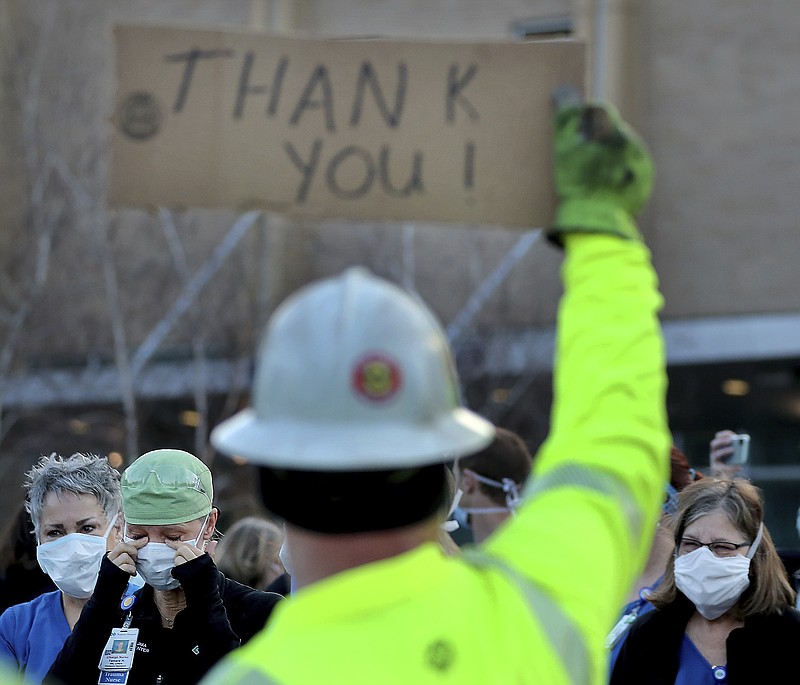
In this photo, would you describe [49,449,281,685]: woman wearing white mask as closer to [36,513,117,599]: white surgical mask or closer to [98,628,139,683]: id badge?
[98,628,139,683]: id badge

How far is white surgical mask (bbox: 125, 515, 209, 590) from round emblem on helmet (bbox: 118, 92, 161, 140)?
4.96ft

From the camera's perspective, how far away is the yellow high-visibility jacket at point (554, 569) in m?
1.63

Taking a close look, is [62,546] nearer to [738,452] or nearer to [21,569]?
[21,569]

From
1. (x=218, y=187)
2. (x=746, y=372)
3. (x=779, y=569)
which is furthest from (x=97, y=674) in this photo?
(x=746, y=372)

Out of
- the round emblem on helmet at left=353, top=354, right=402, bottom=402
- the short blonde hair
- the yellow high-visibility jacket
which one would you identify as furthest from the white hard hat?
the short blonde hair

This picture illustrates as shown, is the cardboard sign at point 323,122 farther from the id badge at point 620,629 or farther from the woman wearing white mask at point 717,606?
the id badge at point 620,629

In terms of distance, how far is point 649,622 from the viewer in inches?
171

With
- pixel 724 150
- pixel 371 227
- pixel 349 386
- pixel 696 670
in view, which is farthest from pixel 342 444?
pixel 371 227

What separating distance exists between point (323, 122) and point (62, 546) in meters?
2.13

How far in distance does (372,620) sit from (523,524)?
0.86 ft

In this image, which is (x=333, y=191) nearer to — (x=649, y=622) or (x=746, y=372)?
(x=649, y=622)

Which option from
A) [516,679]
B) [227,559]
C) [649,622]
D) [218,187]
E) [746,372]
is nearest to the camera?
[516,679]

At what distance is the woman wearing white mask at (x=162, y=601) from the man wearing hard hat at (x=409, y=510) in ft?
7.04

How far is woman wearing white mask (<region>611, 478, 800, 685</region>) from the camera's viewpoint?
13.6 feet
